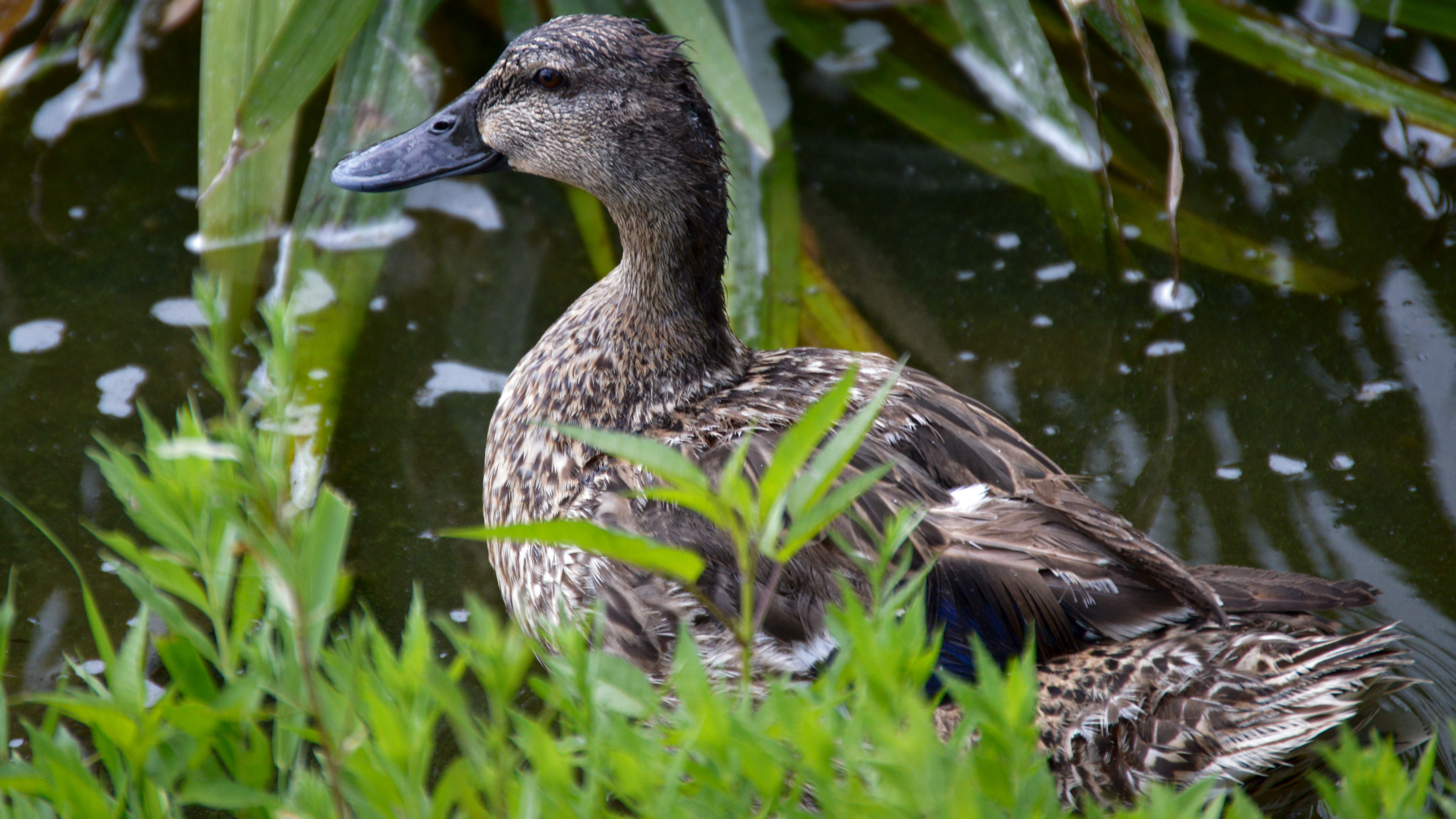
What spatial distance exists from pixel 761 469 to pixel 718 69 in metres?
1.16

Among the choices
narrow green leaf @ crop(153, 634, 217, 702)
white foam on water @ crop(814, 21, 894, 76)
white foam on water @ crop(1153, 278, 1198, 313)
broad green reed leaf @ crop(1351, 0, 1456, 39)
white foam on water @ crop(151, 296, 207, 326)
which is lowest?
white foam on water @ crop(151, 296, 207, 326)

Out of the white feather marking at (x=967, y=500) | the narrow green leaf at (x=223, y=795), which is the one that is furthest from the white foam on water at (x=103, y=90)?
the narrow green leaf at (x=223, y=795)

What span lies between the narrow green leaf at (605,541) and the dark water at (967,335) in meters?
1.67

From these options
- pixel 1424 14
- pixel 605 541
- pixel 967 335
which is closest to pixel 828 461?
pixel 605 541

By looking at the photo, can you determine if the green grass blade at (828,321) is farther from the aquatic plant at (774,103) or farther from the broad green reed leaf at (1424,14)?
the broad green reed leaf at (1424,14)

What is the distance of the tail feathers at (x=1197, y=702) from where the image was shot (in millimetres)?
1685

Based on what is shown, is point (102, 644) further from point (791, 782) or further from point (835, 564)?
point (835, 564)

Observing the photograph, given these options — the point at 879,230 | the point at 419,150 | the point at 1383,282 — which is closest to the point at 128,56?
the point at 419,150

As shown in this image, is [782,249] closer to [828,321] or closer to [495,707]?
[828,321]

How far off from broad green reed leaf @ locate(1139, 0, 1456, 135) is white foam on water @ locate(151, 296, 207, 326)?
2.59m

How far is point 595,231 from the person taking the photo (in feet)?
9.93

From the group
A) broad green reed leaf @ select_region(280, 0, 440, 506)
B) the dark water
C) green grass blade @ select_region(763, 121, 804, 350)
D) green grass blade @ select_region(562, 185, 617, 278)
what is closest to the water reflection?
the dark water

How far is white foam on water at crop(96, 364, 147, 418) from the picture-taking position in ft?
9.06

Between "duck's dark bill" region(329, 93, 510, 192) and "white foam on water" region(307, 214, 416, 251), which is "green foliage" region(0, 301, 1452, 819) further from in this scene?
"white foam on water" region(307, 214, 416, 251)
